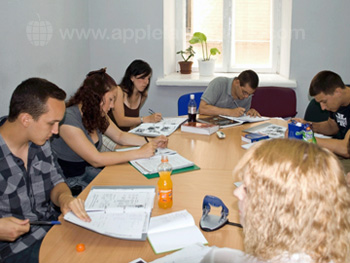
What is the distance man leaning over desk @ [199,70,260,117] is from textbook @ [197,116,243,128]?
0.17 m

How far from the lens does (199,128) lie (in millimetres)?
2822

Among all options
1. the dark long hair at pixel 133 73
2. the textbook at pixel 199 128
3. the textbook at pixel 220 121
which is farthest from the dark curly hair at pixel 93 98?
the dark long hair at pixel 133 73

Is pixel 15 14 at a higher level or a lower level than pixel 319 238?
higher

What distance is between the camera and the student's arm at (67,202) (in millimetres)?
1481

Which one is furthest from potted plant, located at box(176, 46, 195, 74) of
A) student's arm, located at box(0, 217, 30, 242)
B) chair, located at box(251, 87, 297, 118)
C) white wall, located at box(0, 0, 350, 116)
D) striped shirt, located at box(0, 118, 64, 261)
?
student's arm, located at box(0, 217, 30, 242)

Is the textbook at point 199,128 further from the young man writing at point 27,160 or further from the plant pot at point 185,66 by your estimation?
the plant pot at point 185,66

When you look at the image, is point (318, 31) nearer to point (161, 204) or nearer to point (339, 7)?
point (339, 7)

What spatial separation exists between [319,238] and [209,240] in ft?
1.96

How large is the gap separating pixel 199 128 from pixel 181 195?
114cm

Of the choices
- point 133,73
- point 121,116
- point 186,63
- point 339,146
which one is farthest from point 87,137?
point 186,63

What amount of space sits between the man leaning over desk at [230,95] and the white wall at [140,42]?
875mm

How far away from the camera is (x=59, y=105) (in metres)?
1.75

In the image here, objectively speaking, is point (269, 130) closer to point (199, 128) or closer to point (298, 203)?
point (199, 128)

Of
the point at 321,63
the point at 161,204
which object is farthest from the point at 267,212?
the point at 321,63
